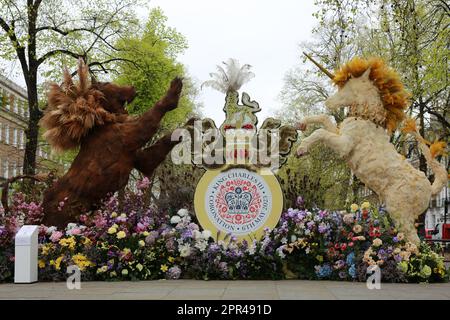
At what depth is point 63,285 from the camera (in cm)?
1032

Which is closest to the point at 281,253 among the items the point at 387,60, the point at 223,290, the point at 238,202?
the point at 238,202

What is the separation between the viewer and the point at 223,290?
9.26 metres

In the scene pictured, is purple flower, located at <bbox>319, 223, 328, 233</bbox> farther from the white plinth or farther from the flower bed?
the white plinth

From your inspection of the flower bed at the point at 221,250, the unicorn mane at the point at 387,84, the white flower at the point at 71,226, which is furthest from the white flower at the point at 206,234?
the unicorn mane at the point at 387,84

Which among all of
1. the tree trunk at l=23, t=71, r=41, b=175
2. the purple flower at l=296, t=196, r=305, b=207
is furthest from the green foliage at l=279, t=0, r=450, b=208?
the tree trunk at l=23, t=71, r=41, b=175

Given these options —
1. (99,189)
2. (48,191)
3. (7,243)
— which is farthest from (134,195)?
(7,243)

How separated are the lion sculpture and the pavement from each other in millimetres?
1812

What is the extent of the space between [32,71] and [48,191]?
1285 centimetres

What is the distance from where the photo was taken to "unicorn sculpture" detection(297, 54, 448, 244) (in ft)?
36.5

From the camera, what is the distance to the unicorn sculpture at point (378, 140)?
1112 cm

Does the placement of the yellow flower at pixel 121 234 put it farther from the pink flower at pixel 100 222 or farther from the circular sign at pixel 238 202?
the circular sign at pixel 238 202

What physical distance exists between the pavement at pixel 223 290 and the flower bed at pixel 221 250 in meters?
0.38

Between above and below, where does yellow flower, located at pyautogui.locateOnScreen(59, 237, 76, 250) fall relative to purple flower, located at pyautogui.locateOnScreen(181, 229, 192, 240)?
below
